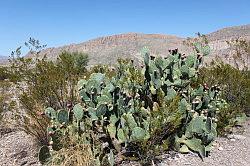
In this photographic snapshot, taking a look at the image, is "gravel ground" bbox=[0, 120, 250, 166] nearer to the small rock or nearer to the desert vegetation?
the small rock

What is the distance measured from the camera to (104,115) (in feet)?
21.2

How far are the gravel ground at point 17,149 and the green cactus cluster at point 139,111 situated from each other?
1.04 meters

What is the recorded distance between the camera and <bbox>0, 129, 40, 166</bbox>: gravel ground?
7145mm

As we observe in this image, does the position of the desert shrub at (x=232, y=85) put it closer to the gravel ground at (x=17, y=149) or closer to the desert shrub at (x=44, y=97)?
the desert shrub at (x=44, y=97)

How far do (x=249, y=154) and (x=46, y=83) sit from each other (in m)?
3.81

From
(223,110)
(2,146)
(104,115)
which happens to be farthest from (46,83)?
(223,110)

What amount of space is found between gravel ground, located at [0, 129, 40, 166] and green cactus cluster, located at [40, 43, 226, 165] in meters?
1.04

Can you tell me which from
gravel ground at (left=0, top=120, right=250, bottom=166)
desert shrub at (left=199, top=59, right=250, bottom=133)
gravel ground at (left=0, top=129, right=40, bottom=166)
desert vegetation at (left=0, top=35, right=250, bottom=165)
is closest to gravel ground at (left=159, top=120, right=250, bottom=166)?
gravel ground at (left=0, top=120, right=250, bottom=166)

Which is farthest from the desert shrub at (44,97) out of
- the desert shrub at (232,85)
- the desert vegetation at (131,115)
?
the desert shrub at (232,85)

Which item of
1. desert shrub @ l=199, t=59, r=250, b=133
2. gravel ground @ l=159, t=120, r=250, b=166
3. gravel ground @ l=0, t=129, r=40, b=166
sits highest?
desert shrub @ l=199, t=59, r=250, b=133

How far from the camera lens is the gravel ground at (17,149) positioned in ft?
23.4

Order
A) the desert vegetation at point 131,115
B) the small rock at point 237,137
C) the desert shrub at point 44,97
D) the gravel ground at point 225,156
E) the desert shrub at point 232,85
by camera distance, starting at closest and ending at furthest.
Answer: the desert vegetation at point 131,115 → the gravel ground at point 225,156 → the desert shrub at point 44,97 → the small rock at point 237,137 → the desert shrub at point 232,85

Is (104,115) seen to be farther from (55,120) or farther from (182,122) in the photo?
(182,122)

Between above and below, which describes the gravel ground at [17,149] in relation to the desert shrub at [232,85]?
below
